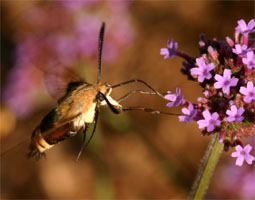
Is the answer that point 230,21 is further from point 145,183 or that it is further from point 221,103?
point 221,103

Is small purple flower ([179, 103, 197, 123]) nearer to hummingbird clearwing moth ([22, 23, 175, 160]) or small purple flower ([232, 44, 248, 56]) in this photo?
hummingbird clearwing moth ([22, 23, 175, 160])

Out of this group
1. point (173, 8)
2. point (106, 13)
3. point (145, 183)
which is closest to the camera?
point (106, 13)

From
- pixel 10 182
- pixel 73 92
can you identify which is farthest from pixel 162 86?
pixel 73 92

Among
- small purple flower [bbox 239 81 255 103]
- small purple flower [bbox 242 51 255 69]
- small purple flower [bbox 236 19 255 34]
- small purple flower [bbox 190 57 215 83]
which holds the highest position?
small purple flower [bbox 236 19 255 34]

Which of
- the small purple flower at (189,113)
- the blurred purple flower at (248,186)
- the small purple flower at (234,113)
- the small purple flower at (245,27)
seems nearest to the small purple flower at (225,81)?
the small purple flower at (234,113)

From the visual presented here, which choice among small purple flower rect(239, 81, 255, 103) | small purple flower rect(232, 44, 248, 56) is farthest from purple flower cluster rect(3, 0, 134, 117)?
small purple flower rect(239, 81, 255, 103)

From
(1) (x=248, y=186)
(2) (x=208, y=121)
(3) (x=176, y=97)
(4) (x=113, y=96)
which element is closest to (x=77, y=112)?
(3) (x=176, y=97)

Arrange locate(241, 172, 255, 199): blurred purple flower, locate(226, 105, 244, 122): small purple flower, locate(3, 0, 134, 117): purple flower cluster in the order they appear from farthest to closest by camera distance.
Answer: locate(3, 0, 134, 117): purple flower cluster < locate(241, 172, 255, 199): blurred purple flower < locate(226, 105, 244, 122): small purple flower
